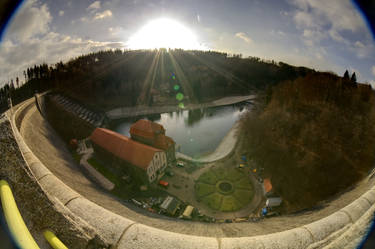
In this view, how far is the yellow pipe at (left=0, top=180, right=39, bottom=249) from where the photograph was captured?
2031 mm

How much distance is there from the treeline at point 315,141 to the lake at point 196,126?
8288 millimetres

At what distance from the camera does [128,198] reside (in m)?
15.1

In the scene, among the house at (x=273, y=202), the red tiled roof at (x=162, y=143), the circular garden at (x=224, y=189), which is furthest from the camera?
the red tiled roof at (x=162, y=143)

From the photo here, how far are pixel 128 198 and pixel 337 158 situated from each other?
22345 mm

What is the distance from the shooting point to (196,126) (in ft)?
129

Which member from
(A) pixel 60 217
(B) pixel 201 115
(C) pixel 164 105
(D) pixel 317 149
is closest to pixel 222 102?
(B) pixel 201 115

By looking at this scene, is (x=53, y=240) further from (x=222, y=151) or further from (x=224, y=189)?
(x=222, y=151)

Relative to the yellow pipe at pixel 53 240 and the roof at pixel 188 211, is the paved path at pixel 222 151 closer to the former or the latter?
Answer: the roof at pixel 188 211

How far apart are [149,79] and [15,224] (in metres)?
83.7

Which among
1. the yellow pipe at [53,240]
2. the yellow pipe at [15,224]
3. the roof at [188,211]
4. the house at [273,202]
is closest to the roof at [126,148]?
the roof at [188,211]

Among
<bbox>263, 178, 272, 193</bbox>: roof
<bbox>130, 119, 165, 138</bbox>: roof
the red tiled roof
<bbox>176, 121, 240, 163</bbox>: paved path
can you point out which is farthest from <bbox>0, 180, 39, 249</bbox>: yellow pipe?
<bbox>176, 121, 240, 163</bbox>: paved path

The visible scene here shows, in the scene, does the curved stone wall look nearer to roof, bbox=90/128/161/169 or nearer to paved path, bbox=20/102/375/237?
paved path, bbox=20/102/375/237

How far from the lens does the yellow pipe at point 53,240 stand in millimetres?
2139

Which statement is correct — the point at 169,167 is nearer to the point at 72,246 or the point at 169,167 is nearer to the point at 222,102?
the point at 72,246
